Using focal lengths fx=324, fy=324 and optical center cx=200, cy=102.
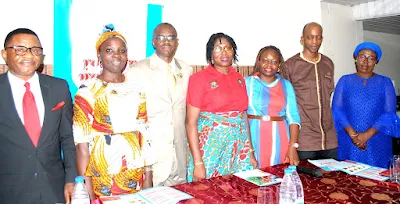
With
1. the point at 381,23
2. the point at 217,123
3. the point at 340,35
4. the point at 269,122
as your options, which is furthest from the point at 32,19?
the point at 381,23

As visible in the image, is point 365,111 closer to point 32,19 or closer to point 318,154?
point 318,154

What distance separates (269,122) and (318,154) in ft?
2.18

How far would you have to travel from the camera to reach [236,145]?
228 cm

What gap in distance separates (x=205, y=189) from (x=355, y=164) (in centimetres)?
112

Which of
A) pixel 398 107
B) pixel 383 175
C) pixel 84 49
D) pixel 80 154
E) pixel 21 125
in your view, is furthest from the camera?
pixel 398 107

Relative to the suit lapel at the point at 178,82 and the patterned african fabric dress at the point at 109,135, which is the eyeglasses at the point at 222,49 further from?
the patterned african fabric dress at the point at 109,135

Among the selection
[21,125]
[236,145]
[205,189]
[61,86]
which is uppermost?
[61,86]

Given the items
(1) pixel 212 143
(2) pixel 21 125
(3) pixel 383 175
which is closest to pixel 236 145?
(1) pixel 212 143

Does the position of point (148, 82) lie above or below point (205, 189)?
above

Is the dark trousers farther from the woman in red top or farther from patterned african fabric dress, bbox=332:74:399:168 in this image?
the woman in red top

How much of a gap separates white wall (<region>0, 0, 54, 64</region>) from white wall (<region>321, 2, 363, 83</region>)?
3878mm

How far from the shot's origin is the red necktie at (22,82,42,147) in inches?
66.3

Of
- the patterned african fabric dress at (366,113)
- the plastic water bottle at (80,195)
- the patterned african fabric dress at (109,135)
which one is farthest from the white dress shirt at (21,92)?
the patterned african fabric dress at (366,113)

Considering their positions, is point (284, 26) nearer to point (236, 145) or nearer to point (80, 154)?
point (236, 145)
